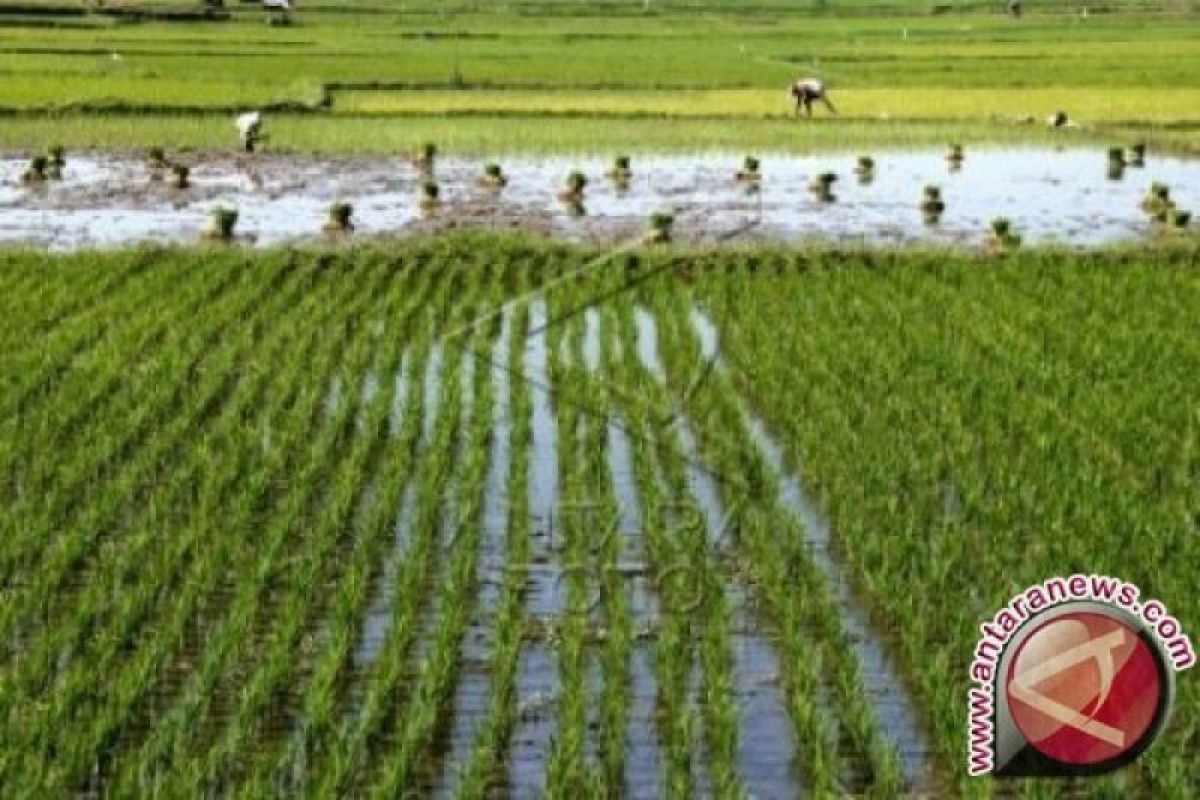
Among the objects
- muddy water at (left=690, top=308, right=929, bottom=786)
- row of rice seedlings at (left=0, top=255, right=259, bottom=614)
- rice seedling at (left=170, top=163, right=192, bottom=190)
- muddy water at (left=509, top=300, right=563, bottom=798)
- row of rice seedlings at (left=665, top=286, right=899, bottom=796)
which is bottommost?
muddy water at (left=690, top=308, right=929, bottom=786)

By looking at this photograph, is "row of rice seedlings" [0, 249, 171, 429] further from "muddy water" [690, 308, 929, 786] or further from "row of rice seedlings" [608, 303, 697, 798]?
"muddy water" [690, 308, 929, 786]

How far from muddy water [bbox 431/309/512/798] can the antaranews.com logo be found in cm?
158

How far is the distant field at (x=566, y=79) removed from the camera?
2170 cm

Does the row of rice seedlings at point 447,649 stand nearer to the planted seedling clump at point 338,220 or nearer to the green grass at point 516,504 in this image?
the green grass at point 516,504

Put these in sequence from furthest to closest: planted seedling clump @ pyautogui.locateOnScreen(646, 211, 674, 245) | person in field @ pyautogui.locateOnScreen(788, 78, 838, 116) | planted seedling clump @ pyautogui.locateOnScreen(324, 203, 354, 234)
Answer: person in field @ pyautogui.locateOnScreen(788, 78, 838, 116) → planted seedling clump @ pyautogui.locateOnScreen(324, 203, 354, 234) → planted seedling clump @ pyautogui.locateOnScreen(646, 211, 674, 245)

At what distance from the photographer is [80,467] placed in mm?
6863

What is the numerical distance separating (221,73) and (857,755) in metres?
25.2

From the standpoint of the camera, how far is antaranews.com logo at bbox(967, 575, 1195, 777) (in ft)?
9.55

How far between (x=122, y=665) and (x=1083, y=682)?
296 centimetres

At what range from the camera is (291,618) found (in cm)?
518

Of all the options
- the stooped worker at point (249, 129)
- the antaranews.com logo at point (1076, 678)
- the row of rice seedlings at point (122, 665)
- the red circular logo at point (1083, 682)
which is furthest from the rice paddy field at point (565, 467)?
the stooped worker at point (249, 129)

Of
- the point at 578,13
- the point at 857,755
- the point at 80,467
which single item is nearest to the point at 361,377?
the point at 80,467

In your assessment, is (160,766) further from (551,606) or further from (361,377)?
(361,377)

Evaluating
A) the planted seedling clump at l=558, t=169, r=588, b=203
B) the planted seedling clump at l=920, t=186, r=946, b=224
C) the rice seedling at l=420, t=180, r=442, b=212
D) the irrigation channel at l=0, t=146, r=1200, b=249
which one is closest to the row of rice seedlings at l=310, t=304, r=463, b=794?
the irrigation channel at l=0, t=146, r=1200, b=249
